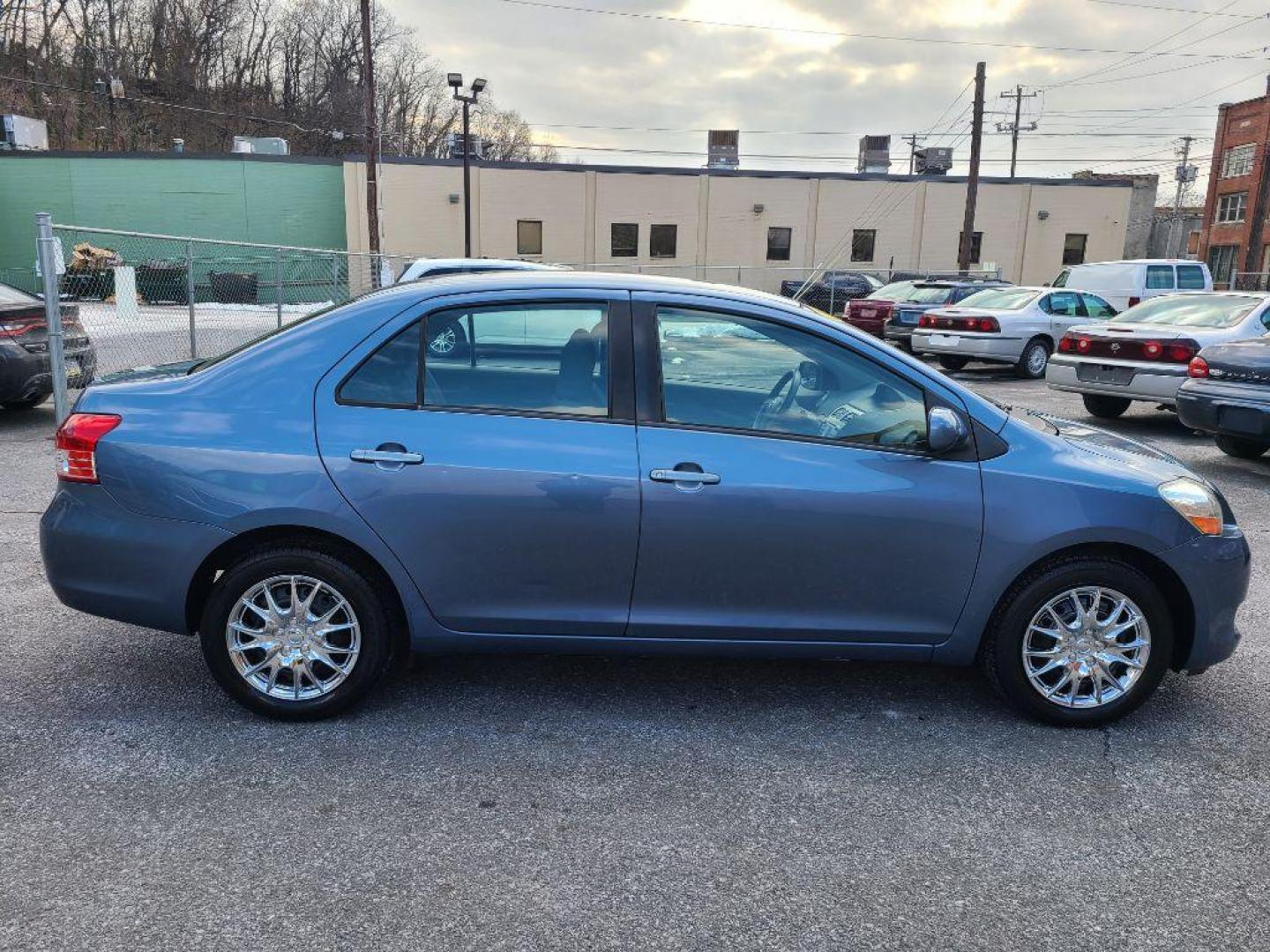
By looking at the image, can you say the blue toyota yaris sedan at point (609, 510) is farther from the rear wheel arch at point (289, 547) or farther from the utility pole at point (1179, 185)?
the utility pole at point (1179, 185)

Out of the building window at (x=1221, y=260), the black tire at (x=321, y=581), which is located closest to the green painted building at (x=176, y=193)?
the black tire at (x=321, y=581)

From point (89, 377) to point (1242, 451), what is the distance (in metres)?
11.3

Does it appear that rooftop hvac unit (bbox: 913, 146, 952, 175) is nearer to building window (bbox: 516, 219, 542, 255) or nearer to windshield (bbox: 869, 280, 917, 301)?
building window (bbox: 516, 219, 542, 255)

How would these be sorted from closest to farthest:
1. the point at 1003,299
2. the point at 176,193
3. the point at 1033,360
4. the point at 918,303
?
the point at 1033,360 → the point at 1003,299 → the point at 918,303 → the point at 176,193

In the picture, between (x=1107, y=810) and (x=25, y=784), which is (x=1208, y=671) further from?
(x=25, y=784)

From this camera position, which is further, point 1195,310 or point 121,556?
point 1195,310

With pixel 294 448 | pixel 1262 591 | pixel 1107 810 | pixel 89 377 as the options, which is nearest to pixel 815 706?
pixel 1107 810

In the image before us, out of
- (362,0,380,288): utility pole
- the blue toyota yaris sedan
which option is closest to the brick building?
(362,0,380,288): utility pole

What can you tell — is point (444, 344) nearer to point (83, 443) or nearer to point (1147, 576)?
point (83, 443)

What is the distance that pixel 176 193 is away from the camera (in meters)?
34.3

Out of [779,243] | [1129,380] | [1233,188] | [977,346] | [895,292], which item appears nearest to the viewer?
[1129,380]

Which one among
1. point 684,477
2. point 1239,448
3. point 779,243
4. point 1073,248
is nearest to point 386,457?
point 684,477

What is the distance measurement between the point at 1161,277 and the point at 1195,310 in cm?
866

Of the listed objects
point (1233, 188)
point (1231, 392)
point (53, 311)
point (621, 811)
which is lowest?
point (621, 811)
